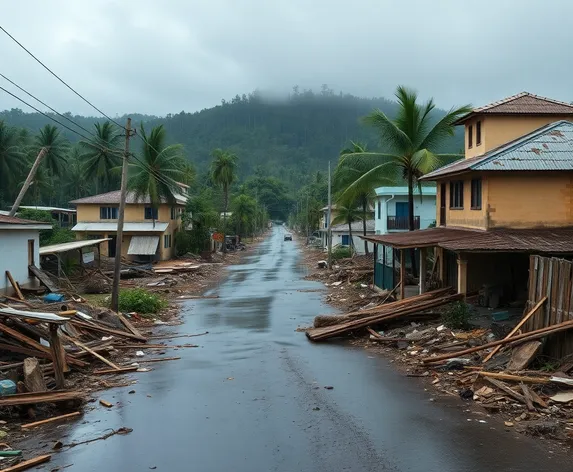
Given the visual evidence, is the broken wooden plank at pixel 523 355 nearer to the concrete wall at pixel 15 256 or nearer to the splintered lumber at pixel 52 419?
the splintered lumber at pixel 52 419

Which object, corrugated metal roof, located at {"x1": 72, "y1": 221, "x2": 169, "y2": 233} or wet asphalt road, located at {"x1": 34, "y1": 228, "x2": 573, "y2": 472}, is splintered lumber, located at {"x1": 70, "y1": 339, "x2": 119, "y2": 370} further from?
corrugated metal roof, located at {"x1": 72, "y1": 221, "x2": 169, "y2": 233}

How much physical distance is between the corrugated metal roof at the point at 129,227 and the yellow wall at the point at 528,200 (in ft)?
109

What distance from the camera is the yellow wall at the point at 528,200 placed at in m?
19.5

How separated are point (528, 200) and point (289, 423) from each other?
13211 millimetres

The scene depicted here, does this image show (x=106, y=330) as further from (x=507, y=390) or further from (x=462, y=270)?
(x=507, y=390)

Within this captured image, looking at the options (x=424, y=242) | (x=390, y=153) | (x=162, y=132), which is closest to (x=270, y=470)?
(x=424, y=242)

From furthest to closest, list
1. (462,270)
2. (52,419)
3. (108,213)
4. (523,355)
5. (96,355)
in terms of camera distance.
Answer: (108,213) < (462,270) < (96,355) < (523,355) < (52,419)

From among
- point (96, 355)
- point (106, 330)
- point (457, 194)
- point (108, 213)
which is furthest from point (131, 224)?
point (96, 355)

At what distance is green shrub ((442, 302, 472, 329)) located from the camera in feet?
52.2

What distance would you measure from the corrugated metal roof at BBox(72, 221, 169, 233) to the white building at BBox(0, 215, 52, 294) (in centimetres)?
2076

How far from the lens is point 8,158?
216 ft

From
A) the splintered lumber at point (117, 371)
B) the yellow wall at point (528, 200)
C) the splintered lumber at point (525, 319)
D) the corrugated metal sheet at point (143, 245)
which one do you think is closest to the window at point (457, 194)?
the yellow wall at point (528, 200)

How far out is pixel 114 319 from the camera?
18.6 metres

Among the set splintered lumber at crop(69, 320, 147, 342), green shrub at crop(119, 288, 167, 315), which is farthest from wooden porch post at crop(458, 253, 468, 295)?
green shrub at crop(119, 288, 167, 315)
